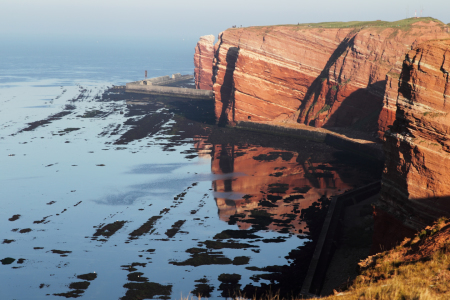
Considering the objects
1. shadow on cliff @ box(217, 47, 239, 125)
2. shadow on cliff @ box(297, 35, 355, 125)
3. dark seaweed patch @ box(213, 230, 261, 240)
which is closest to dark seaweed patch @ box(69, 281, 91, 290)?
dark seaweed patch @ box(213, 230, 261, 240)

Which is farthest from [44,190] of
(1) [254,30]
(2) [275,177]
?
(1) [254,30]

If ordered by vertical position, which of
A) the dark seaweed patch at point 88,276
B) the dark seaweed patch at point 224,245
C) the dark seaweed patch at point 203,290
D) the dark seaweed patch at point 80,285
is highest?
the dark seaweed patch at point 203,290

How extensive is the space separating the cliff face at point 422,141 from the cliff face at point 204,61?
→ 7885 cm

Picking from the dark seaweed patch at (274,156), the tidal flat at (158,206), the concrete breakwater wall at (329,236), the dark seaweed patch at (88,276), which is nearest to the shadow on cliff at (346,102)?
the tidal flat at (158,206)

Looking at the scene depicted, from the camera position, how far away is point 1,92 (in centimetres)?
9662

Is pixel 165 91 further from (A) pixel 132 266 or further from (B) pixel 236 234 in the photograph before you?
(A) pixel 132 266

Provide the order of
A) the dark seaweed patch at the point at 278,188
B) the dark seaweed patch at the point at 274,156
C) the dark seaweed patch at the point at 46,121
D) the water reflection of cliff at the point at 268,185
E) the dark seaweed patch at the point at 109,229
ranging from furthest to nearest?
the dark seaweed patch at the point at 46,121, the dark seaweed patch at the point at 274,156, the dark seaweed patch at the point at 278,188, the water reflection of cliff at the point at 268,185, the dark seaweed patch at the point at 109,229

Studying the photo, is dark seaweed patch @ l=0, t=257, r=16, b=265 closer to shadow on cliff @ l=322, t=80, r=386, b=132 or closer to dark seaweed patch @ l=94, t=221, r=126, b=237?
dark seaweed patch @ l=94, t=221, r=126, b=237

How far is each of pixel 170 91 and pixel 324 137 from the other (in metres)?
45.4

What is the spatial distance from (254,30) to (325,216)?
129 feet

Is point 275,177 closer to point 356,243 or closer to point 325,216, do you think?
point 325,216

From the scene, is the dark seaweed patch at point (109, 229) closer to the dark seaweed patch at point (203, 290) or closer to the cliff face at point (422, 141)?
the dark seaweed patch at point (203, 290)

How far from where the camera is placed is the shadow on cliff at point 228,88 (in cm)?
6681

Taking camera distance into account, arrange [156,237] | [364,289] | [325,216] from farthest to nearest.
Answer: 1. [325,216]
2. [156,237]
3. [364,289]
